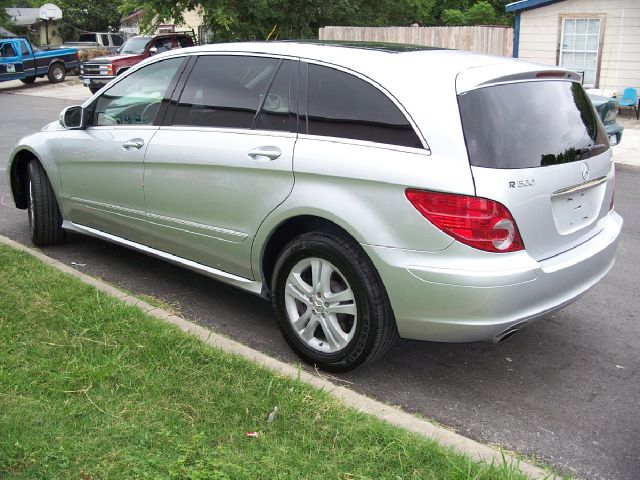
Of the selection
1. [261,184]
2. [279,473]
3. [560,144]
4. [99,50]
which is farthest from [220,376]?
[99,50]

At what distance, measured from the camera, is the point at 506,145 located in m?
3.41

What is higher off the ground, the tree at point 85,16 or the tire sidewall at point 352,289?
the tree at point 85,16

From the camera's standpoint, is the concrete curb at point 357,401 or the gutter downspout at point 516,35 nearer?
the concrete curb at point 357,401

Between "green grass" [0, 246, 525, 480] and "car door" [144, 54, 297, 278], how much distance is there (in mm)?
672

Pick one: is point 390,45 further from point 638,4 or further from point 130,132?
point 638,4

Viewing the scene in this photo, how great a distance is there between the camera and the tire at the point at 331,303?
140 inches

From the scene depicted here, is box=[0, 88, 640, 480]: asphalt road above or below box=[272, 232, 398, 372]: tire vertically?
below

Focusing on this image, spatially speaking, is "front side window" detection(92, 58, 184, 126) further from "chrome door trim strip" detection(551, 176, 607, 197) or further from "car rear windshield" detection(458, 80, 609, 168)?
"chrome door trim strip" detection(551, 176, 607, 197)

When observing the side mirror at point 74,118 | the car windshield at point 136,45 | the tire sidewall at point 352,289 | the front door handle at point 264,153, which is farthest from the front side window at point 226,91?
the car windshield at point 136,45

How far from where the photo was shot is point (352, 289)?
3615mm

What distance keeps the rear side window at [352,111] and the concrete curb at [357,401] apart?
4.11ft

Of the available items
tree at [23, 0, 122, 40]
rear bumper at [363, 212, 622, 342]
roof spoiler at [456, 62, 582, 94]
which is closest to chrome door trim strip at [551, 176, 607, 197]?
rear bumper at [363, 212, 622, 342]

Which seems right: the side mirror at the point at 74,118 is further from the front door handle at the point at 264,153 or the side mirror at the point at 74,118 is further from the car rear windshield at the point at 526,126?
the car rear windshield at the point at 526,126

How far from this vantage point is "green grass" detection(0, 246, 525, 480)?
9.19ft
